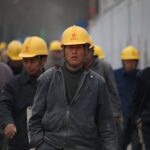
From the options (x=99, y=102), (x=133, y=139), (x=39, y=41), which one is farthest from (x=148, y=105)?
(x=99, y=102)

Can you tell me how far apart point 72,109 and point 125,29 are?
42.7 feet

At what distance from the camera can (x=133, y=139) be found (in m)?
12.1

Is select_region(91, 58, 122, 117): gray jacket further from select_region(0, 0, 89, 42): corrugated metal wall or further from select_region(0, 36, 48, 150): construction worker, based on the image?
select_region(0, 0, 89, 42): corrugated metal wall

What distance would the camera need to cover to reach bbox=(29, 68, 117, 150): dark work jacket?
786 cm

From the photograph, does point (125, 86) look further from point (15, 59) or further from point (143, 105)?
point (143, 105)

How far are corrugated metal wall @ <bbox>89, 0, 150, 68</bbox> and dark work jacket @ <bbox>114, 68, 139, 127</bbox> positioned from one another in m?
2.84

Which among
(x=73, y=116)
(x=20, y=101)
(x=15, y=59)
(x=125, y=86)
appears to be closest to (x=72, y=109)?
(x=73, y=116)

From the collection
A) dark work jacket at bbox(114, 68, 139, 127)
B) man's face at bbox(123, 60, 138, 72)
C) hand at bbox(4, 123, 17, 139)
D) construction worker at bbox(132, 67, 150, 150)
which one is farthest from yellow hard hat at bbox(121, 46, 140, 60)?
hand at bbox(4, 123, 17, 139)

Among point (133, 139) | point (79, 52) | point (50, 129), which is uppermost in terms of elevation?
point (79, 52)

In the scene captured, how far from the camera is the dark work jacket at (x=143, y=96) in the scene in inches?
441

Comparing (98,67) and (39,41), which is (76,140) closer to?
(39,41)

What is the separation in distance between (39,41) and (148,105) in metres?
1.90

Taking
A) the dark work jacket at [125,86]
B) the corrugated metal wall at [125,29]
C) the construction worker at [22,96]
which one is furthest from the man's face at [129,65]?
the construction worker at [22,96]

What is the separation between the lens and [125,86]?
1406cm
